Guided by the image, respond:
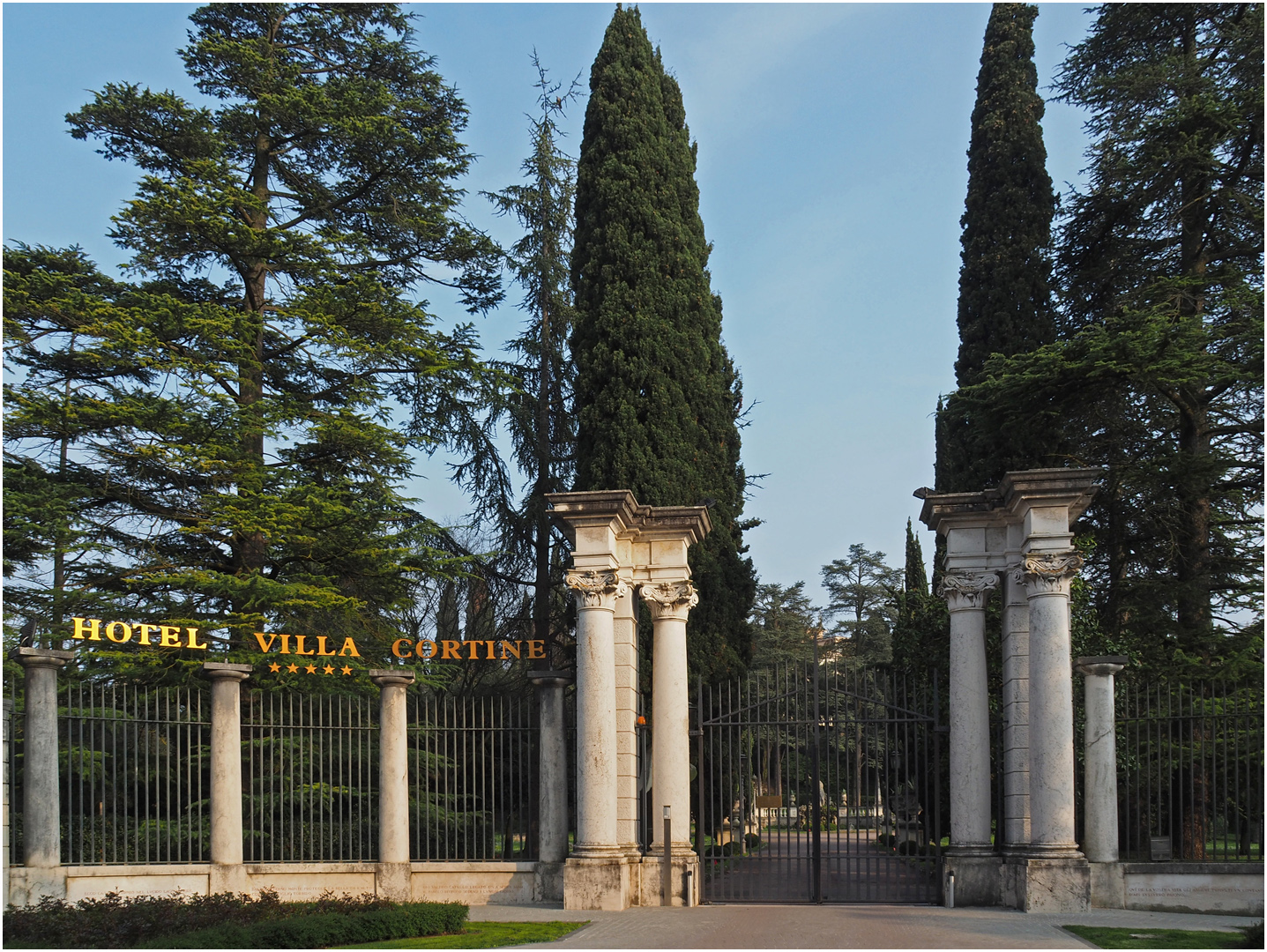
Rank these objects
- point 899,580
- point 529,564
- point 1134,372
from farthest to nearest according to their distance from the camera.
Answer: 1. point 899,580
2. point 529,564
3. point 1134,372

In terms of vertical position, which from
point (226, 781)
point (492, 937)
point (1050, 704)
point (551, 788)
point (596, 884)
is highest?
point (1050, 704)

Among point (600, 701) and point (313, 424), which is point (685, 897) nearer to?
point (600, 701)

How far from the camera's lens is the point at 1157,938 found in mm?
11492

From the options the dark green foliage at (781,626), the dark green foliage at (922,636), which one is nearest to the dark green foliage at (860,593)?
the dark green foliage at (781,626)

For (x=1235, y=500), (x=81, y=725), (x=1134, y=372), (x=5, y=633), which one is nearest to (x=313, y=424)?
(x=5, y=633)

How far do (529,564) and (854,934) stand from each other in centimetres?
1635

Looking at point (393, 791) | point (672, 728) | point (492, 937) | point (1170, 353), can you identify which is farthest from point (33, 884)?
point (1170, 353)

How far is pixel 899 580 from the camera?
202ft

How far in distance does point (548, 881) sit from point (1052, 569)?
839 centimetres

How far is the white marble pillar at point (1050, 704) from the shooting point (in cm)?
1448

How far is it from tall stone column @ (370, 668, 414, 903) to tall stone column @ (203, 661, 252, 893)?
6.41 ft

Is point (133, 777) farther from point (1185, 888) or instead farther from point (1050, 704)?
point (1185, 888)

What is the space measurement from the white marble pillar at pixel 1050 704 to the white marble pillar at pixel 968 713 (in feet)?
2.97

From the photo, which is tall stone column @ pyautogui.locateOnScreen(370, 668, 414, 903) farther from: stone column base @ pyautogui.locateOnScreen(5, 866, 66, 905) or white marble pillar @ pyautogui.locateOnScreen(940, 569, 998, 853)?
white marble pillar @ pyautogui.locateOnScreen(940, 569, 998, 853)
